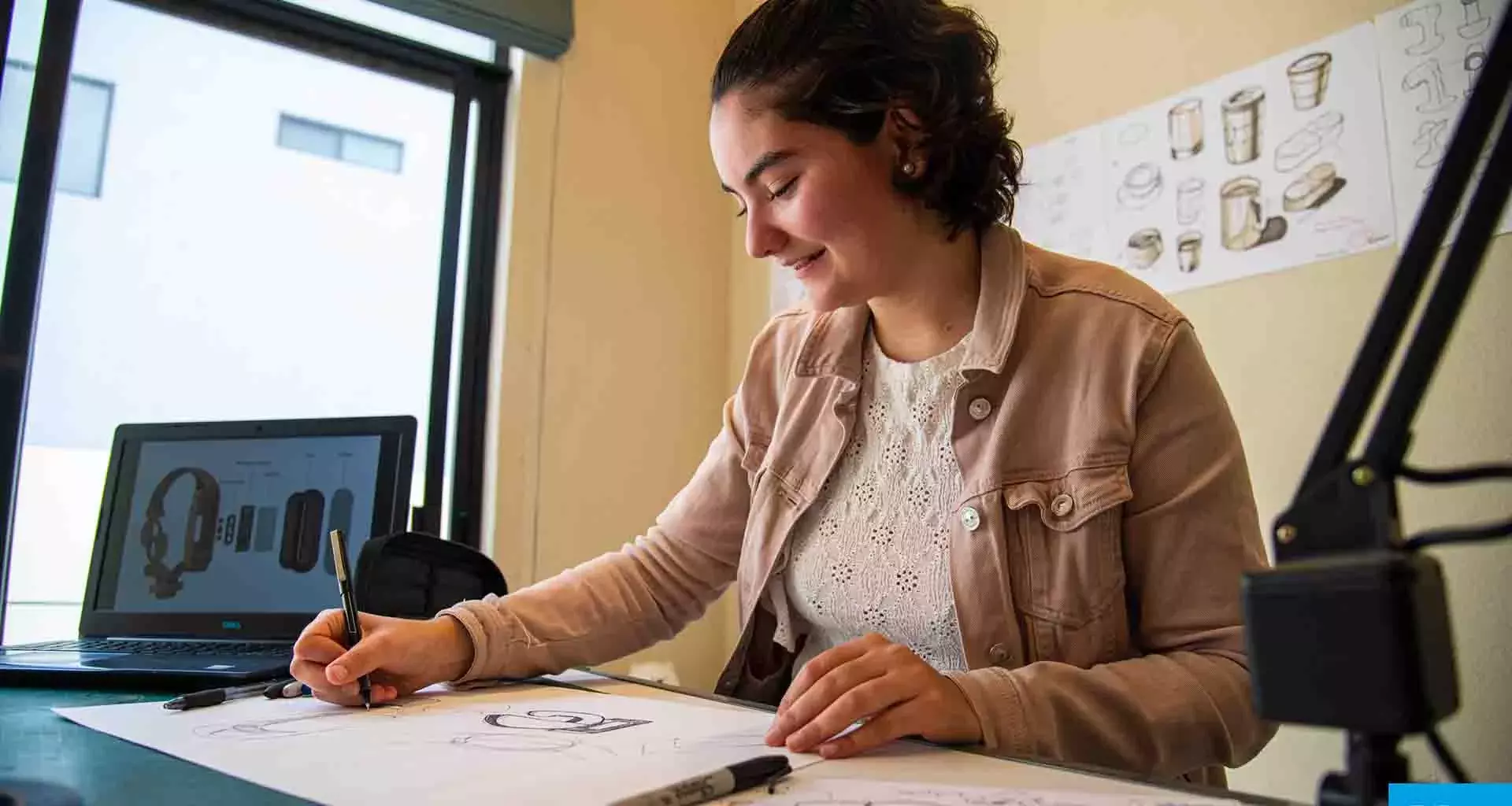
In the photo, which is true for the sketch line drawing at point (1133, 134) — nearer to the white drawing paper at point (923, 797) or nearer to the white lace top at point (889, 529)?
the white lace top at point (889, 529)

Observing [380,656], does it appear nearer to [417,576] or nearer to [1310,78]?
[417,576]

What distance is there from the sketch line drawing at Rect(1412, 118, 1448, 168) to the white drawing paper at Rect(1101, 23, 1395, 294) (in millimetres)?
38

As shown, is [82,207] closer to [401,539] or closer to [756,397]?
[401,539]

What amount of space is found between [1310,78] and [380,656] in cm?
126

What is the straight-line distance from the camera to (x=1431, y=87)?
A: 1.12 m

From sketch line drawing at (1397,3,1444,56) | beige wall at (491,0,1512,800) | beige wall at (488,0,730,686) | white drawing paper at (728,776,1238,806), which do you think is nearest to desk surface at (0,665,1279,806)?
white drawing paper at (728,776,1238,806)

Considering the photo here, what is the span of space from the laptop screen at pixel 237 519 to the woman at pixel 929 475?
1.53ft

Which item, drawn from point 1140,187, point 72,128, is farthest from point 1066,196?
point 72,128

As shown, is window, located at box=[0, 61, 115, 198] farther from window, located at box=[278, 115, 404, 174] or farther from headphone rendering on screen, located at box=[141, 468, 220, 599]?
headphone rendering on screen, located at box=[141, 468, 220, 599]

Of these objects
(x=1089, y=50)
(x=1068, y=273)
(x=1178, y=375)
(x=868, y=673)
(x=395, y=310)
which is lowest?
(x=868, y=673)

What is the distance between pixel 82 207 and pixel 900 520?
153cm

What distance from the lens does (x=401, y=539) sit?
42.2 inches

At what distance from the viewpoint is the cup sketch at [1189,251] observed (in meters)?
1.34

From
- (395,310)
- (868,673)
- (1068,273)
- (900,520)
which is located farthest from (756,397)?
(395,310)
